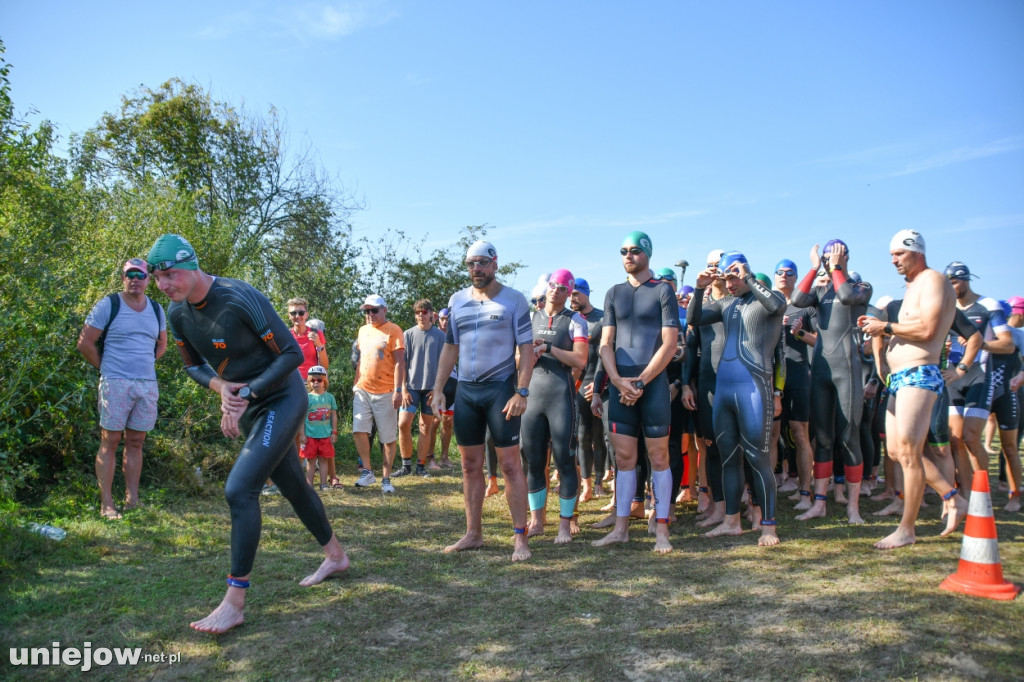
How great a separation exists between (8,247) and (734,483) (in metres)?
7.71

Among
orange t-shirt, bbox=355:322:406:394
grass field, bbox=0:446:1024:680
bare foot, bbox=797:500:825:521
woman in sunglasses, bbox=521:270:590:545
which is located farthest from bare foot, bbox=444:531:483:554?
orange t-shirt, bbox=355:322:406:394

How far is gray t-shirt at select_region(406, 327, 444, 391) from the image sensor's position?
9.82 metres

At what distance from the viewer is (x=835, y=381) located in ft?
21.5

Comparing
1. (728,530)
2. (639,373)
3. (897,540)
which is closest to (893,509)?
(897,540)

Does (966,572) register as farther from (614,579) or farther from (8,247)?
(8,247)

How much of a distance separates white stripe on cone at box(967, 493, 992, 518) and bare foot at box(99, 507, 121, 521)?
6929 mm

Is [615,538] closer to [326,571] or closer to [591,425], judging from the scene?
[591,425]

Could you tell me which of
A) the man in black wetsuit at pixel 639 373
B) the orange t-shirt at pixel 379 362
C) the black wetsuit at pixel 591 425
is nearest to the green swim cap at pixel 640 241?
the man in black wetsuit at pixel 639 373

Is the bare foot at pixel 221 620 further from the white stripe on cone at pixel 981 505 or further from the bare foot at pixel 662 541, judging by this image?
the white stripe on cone at pixel 981 505

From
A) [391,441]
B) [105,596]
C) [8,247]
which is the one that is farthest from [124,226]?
[105,596]

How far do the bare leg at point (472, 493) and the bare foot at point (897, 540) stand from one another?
317 centimetres

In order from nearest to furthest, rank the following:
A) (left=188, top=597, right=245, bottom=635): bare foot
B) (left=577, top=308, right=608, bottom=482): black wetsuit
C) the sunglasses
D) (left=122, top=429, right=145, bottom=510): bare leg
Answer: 1. (left=188, top=597, right=245, bottom=635): bare foot
2. the sunglasses
3. (left=122, top=429, right=145, bottom=510): bare leg
4. (left=577, top=308, right=608, bottom=482): black wetsuit

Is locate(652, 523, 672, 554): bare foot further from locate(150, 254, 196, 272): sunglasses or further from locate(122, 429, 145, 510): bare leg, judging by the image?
locate(122, 429, 145, 510): bare leg

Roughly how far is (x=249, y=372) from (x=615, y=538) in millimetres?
3311
